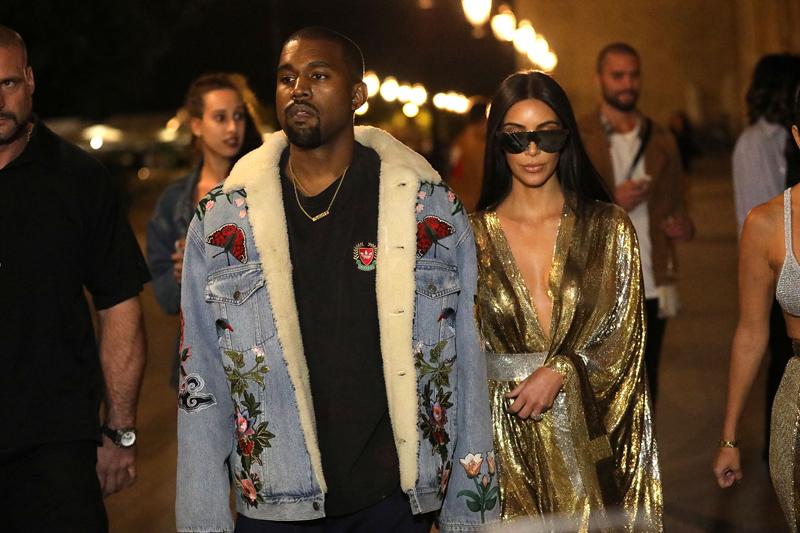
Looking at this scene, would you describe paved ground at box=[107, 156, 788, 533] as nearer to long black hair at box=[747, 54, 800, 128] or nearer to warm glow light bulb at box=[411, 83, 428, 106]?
long black hair at box=[747, 54, 800, 128]

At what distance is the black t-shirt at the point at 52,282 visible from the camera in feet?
13.8

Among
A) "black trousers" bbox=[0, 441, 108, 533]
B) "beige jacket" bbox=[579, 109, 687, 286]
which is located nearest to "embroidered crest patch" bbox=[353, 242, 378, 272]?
"black trousers" bbox=[0, 441, 108, 533]

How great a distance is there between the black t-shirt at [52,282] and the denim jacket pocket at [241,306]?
69 centimetres

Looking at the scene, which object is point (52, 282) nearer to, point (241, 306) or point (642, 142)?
point (241, 306)

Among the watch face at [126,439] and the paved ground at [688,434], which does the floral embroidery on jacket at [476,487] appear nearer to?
the watch face at [126,439]

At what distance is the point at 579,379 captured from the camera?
15.6 ft

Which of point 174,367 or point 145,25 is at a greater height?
point 145,25

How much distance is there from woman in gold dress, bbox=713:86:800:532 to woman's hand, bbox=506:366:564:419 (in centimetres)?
58

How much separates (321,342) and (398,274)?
0.29 metres

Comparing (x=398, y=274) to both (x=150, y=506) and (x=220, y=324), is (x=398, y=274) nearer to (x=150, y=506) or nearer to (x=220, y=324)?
(x=220, y=324)

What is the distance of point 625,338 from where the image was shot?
4926mm

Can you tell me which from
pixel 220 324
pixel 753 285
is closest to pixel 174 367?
pixel 220 324

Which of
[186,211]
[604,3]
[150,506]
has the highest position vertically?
[604,3]

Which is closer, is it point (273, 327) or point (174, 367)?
point (273, 327)
